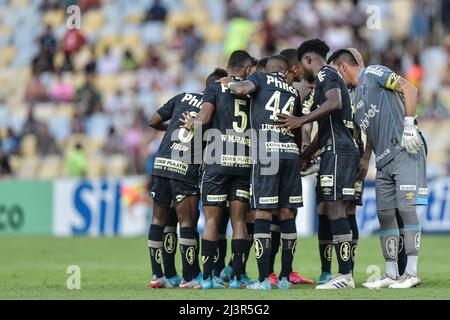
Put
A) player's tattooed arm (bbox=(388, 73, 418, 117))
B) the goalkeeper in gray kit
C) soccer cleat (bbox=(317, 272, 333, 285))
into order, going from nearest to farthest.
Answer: player's tattooed arm (bbox=(388, 73, 418, 117)) < the goalkeeper in gray kit < soccer cleat (bbox=(317, 272, 333, 285))

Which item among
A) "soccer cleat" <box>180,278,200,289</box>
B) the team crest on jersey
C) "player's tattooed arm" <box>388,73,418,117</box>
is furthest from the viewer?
the team crest on jersey

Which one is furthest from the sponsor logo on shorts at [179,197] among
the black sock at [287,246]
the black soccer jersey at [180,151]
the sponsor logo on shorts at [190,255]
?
the black sock at [287,246]

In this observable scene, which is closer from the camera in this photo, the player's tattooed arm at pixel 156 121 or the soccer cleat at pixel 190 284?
the soccer cleat at pixel 190 284

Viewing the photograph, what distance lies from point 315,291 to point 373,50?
1713 centimetres

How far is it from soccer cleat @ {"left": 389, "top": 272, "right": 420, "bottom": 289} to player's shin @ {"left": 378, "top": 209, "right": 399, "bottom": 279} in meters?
0.37

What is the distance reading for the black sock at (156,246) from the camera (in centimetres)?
1352

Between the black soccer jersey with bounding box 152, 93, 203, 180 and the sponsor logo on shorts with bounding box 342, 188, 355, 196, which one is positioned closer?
the sponsor logo on shorts with bounding box 342, 188, 355, 196

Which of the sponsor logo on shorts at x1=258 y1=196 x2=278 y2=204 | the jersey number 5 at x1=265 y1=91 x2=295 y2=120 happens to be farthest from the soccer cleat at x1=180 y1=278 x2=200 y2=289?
the jersey number 5 at x1=265 y1=91 x2=295 y2=120

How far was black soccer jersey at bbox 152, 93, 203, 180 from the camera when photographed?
13414 millimetres

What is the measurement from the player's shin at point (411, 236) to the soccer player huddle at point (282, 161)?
0.04 ft

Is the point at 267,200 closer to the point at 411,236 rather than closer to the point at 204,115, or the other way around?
the point at 204,115

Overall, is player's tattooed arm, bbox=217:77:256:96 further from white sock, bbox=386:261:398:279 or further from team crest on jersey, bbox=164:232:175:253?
white sock, bbox=386:261:398:279

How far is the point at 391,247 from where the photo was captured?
13.3 metres

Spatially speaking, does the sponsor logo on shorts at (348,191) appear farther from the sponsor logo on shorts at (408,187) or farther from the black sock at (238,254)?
the black sock at (238,254)
